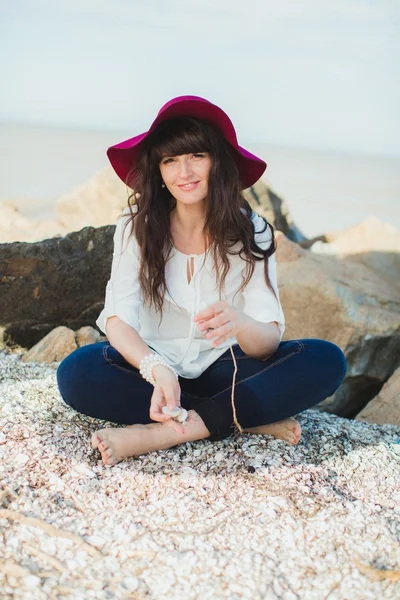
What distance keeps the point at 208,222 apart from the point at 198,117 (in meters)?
0.39

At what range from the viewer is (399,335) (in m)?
3.91

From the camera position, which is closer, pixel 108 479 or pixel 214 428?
pixel 108 479

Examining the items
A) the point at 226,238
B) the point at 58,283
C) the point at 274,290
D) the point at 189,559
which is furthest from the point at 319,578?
the point at 58,283

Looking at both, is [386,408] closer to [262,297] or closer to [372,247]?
[262,297]

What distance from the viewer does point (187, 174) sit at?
8.31ft

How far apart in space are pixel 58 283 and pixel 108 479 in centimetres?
160

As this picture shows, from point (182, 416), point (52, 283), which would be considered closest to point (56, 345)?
point (52, 283)

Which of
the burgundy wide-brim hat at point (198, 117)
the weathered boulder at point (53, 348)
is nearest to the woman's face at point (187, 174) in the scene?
the burgundy wide-brim hat at point (198, 117)

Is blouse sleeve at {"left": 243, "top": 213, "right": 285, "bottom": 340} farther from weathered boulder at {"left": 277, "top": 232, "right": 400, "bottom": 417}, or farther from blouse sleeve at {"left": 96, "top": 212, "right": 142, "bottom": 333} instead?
weathered boulder at {"left": 277, "top": 232, "right": 400, "bottom": 417}

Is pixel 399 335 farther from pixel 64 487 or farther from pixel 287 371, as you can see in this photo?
pixel 64 487

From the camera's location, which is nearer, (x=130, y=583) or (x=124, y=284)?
(x=130, y=583)

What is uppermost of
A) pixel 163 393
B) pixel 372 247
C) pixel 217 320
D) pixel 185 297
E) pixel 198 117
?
pixel 198 117

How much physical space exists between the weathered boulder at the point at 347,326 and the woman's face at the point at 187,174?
5.08 feet

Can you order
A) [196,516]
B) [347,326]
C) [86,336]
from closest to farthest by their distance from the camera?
[196,516], [86,336], [347,326]
